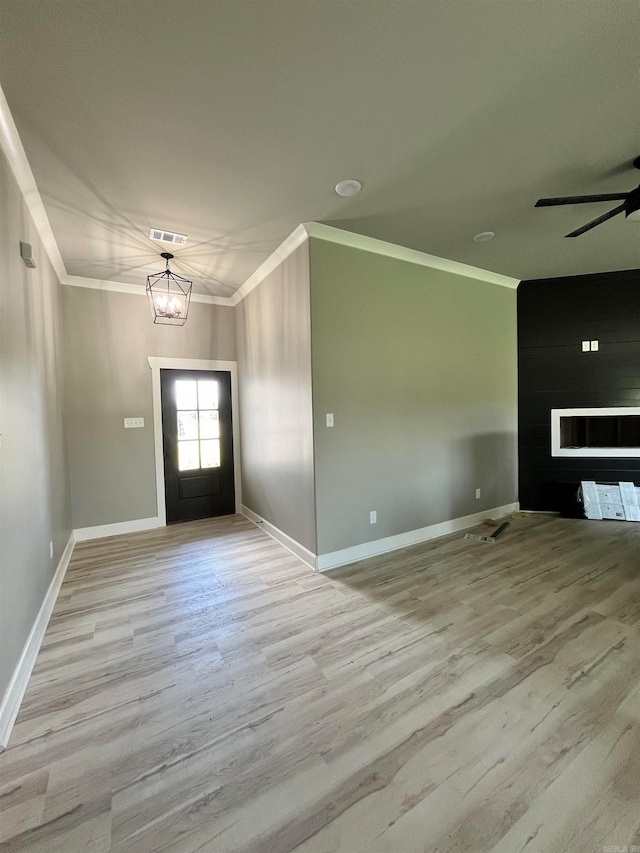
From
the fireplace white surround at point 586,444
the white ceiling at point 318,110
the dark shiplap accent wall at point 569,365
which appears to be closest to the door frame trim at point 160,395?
the white ceiling at point 318,110

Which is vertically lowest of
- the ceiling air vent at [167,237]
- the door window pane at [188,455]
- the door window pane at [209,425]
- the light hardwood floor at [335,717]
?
the light hardwood floor at [335,717]

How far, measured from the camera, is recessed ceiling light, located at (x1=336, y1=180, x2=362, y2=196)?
2.25 m

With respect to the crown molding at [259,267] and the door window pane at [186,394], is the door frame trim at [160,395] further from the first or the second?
the crown molding at [259,267]

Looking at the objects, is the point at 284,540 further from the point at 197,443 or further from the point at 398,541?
the point at 197,443

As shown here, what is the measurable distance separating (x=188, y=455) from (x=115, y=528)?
1148 millimetres

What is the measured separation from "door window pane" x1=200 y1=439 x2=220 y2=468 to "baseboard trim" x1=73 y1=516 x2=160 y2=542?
91 centimetres

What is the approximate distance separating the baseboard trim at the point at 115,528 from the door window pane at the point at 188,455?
0.71 metres

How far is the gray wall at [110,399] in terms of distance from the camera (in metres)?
3.71

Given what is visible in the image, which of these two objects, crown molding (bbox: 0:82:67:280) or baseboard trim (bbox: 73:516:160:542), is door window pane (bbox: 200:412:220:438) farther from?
crown molding (bbox: 0:82:67:280)

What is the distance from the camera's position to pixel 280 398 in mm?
3389

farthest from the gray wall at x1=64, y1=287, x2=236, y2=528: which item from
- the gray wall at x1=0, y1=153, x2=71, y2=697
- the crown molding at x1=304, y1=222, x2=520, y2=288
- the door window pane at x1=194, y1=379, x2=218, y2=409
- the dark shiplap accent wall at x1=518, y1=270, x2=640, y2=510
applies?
the dark shiplap accent wall at x1=518, y1=270, x2=640, y2=510

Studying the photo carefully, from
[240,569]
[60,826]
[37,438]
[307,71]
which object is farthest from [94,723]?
[307,71]

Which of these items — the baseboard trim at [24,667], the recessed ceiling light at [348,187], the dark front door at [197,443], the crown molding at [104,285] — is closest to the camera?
the baseboard trim at [24,667]

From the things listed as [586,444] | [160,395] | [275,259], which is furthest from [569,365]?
[160,395]
